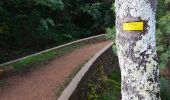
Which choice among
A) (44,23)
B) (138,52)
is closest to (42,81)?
(44,23)

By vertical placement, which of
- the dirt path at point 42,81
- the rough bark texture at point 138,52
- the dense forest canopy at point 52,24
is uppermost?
the rough bark texture at point 138,52

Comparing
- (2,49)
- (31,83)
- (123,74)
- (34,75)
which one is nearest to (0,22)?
(2,49)

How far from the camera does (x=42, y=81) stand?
10.7 metres

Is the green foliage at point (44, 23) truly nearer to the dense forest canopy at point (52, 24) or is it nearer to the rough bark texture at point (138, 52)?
the dense forest canopy at point (52, 24)

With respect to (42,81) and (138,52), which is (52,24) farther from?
(138,52)

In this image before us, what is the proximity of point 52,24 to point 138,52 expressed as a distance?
1559 centimetres

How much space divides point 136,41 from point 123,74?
297 mm

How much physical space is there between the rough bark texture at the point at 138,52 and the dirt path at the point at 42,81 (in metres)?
5.70

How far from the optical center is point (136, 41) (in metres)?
3.07

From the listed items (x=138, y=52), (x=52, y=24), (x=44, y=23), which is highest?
(x=138, y=52)

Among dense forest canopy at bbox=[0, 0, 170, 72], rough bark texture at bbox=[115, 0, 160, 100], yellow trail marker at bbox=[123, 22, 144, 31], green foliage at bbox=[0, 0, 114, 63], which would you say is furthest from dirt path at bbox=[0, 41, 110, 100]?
yellow trail marker at bbox=[123, 22, 144, 31]

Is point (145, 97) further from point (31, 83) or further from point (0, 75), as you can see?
point (0, 75)

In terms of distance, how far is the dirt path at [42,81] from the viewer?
30.3 ft

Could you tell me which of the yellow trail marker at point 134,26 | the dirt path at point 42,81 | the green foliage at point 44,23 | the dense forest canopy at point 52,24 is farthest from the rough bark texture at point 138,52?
the green foliage at point 44,23
